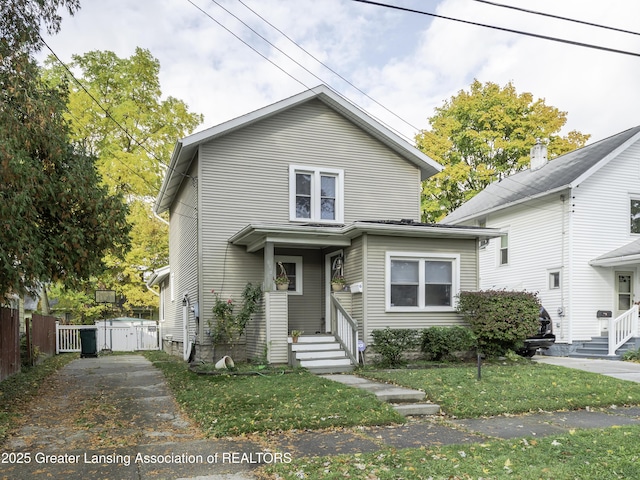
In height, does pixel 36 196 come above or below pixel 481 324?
above

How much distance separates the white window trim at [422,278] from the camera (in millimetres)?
12711

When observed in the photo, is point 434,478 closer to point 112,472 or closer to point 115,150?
point 112,472

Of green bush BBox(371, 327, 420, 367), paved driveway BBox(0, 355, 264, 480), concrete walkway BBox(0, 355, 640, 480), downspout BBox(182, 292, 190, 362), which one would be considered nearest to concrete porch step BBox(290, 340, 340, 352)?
green bush BBox(371, 327, 420, 367)

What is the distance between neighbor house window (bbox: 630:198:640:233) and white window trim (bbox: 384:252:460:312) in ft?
28.4

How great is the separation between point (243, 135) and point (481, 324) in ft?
25.5

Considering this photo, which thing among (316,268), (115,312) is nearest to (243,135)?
(316,268)

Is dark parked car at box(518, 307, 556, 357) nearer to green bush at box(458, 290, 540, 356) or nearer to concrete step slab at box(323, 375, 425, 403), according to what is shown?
green bush at box(458, 290, 540, 356)

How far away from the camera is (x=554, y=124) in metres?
28.8

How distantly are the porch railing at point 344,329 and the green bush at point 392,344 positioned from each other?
492 mm

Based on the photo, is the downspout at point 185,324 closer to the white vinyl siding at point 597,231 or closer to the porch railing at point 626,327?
the white vinyl siding at point 597,231

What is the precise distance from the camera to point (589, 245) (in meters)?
17.5

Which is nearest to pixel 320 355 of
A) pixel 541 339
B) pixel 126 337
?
pixel 541 339

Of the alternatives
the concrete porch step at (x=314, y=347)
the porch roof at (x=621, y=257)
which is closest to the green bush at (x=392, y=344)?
the concrete porch step at (x=314, y=347)

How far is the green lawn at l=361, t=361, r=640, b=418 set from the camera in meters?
8.32
